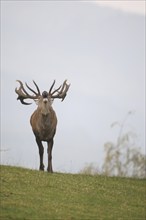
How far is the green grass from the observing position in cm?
1513

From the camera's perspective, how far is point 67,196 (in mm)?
17141

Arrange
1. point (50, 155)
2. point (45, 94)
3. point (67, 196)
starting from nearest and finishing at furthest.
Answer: point (67, 196) → point (45, 94) → point (50, 155)

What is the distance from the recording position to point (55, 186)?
18.2 metres

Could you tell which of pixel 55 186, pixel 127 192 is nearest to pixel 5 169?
pixel 55 186

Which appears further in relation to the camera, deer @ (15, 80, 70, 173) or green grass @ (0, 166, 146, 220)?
deer @ (15, 80, 70, 173)

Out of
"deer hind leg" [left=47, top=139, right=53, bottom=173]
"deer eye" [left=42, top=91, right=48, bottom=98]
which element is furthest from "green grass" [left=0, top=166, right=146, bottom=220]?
"deer eye" [left=42, top=91, right=48, bottom=98]

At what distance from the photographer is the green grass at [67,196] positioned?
15.1 meters

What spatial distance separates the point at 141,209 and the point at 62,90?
24.6 ft

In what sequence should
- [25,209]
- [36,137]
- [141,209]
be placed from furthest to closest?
[36,137], [141,209], [25,209]

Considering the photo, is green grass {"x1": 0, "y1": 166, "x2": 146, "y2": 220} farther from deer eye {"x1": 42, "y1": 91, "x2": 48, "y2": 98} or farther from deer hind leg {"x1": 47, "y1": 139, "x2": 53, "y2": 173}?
deer eye {"x1": 42, "y1": 91, "x2": 48, "y2": 98}

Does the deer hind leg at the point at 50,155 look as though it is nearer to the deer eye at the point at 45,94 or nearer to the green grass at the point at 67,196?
the green grass at the point at 67,196

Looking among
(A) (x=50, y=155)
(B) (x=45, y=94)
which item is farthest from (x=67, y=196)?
(B) (x=45, y=94)

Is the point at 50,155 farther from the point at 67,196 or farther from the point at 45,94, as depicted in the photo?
the point at 67,196

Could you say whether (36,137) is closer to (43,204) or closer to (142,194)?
(142,194)
